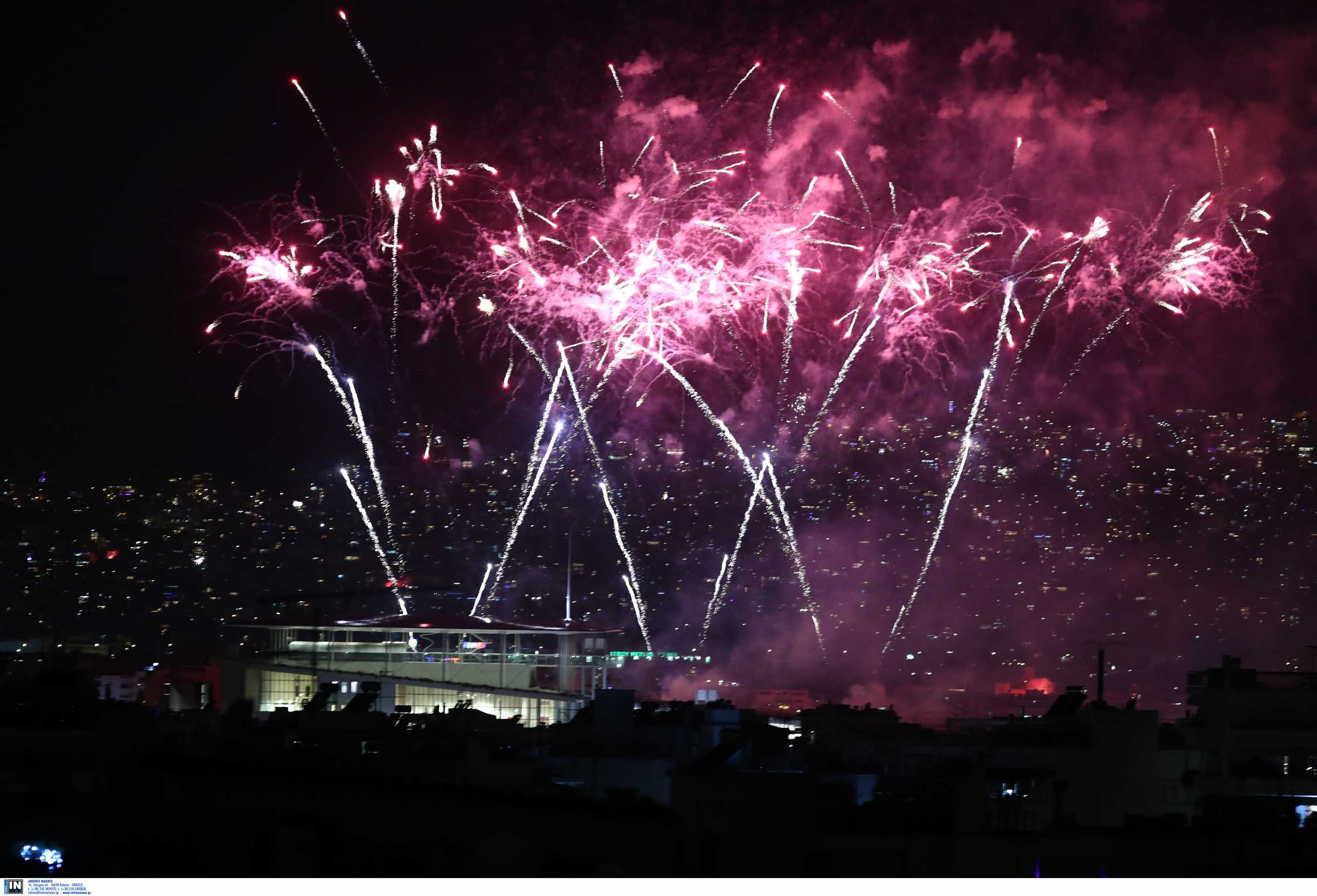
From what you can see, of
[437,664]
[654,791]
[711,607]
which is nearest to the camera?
[654,791]

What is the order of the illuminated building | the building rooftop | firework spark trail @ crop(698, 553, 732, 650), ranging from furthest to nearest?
firework spark trail @ crop(698, 553, 732, 650), the building rooftop, the illuminated building

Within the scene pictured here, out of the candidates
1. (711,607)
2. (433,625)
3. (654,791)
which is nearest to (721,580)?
(711,607)

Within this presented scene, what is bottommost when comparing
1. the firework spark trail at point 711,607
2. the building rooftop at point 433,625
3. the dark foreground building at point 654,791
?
the dark foreground building at point 654,791

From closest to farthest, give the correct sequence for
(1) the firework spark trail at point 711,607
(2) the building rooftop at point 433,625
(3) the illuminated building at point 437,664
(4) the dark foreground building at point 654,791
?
(4) the dark foreground building at point 654,791
(3) the illuminated building at point 437,664
(2) the building rooftop at point 433,625
(1) the firework spark trail at point 711,607

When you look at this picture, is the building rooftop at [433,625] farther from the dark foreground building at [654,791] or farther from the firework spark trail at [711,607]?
the firework spark trail at [711,607]

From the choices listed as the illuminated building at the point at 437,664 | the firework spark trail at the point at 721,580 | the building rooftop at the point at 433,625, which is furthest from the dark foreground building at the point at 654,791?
the firework spark trail at the point at 721,580

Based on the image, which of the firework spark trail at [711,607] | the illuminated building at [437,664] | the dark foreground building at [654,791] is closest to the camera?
the dark foreground building at [654,791]

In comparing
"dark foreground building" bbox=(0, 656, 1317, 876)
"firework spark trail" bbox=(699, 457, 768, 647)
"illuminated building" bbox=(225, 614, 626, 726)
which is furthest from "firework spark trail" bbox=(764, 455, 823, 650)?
"dark foreground building" bbox=(0, 656, 1317, 876)

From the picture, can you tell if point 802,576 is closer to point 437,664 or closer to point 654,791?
point 437,664

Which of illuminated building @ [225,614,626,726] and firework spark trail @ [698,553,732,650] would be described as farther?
firework spark trail @ [698,553,732,650]

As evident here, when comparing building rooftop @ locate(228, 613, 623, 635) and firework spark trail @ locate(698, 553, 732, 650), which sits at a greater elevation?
firework spark trail @ locate(698, 553, 732, 650)

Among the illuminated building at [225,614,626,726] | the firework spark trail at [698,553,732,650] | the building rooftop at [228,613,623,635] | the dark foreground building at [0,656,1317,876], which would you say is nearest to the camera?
the dark foreground building at [0,656,1317,876]

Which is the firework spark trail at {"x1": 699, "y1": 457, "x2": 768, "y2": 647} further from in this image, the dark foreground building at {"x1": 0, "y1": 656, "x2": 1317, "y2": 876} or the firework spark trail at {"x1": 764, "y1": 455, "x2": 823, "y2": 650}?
the dark foreground building at {"x1": 0, "y1": 656, "x2": 1317, "y2": 876}
